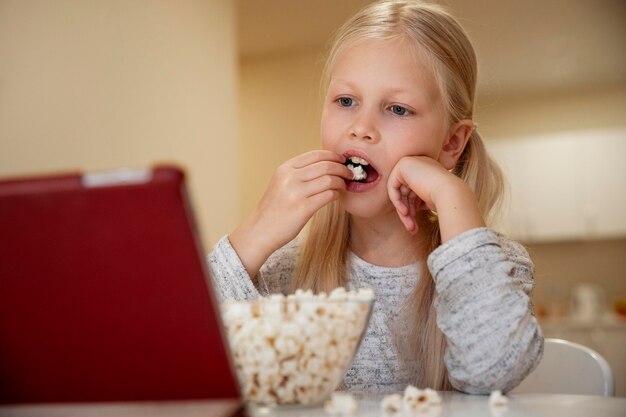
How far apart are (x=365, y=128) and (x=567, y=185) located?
482cm

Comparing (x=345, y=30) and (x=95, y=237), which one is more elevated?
(x=345, y=30)

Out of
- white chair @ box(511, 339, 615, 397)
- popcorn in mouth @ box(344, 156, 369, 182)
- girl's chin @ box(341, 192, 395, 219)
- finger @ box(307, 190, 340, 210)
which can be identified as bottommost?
white chair @ box(511, 339, 615, 397)

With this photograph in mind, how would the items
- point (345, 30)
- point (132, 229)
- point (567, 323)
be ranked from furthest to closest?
point (567, 323), point (345, 30), point (132, 229)

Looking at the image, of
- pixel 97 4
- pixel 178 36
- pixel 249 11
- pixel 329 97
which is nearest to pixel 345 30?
pixel 329 97

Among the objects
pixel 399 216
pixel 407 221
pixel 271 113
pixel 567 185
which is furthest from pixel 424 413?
pixel 567 185

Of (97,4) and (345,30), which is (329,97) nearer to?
(345,30)

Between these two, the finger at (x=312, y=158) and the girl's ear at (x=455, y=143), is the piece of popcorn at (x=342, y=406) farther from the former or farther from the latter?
the girl's ear at (x=455, y=143)

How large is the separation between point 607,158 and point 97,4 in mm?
4123

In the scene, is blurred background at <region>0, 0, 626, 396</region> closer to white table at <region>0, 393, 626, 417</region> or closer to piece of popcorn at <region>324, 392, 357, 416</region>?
white table at <region>0, 393, 626, 417</region>

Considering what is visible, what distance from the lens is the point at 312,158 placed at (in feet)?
3.94

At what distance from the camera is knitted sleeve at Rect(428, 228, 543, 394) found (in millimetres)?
898

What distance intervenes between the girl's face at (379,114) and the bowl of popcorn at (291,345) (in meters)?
0.57

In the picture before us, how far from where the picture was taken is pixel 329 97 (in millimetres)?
1303

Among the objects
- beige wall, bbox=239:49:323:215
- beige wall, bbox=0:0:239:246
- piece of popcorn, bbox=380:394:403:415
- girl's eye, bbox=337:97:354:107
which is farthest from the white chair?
beige wall, bbox=239:49:323:215
